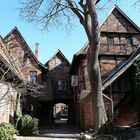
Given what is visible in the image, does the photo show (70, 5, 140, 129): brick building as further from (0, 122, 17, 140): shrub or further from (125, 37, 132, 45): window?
(0, 122, 17, 140): shrub

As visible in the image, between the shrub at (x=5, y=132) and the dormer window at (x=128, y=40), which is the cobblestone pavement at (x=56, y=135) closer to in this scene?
the shrub at (x=5, y=132)

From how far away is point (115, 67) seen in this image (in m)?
22.4


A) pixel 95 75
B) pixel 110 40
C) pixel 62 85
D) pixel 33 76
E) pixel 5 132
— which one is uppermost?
pixel 110 40

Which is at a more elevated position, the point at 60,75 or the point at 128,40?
the point at 128,40

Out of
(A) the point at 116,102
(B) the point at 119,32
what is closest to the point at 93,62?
(A) the point at 116,102

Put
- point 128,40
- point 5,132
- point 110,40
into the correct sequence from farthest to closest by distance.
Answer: point 128,40 → point 110,40 → point 5,132

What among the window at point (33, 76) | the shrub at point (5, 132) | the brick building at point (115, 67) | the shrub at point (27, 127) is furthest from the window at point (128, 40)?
the shrub at point (5, 132)

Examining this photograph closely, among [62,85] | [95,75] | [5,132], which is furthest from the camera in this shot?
[62,85]

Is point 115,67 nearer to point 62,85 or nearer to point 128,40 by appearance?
point 128,40

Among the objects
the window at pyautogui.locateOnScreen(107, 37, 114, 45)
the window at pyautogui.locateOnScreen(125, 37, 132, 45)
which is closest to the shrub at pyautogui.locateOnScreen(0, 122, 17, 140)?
the window at pyautogui.locateOnScreen(107, 37, 114, 45)

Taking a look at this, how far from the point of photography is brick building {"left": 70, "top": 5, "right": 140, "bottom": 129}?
18297 millimetres

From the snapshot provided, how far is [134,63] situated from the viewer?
55.5 ft

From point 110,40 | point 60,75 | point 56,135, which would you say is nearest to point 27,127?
point 56,135

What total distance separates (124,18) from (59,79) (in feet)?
38.9
